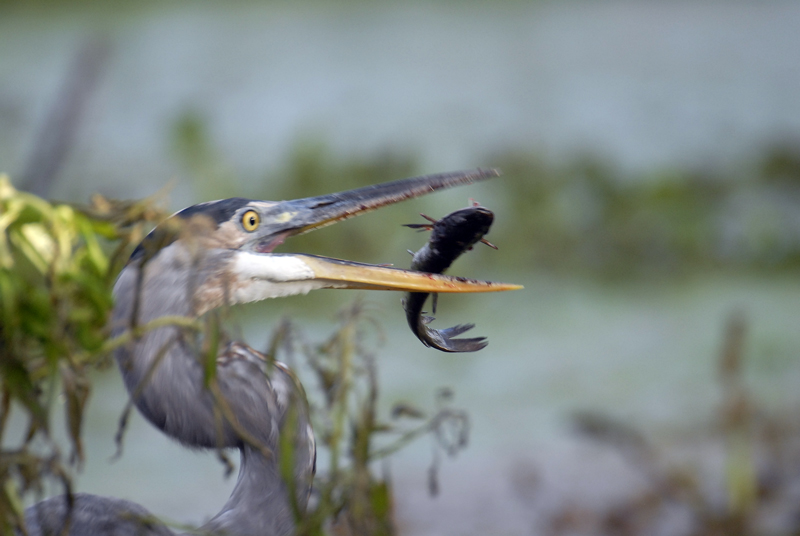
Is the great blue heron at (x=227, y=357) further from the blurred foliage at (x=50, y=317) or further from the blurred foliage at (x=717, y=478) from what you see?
the blurred foliage at (x=717, y=478)

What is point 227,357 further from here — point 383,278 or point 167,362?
point 383,278

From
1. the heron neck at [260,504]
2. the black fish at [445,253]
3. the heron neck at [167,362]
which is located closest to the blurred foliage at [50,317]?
the heron neck at [167,362]

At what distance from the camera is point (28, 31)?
192 cm

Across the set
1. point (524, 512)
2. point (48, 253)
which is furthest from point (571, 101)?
point (48, 253)

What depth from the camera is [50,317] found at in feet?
2.05

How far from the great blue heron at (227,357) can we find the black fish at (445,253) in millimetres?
16

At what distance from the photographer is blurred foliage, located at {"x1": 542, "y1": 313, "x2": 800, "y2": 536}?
5.16 feet

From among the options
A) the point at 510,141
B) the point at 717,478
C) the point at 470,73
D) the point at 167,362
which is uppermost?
the point at 470,73

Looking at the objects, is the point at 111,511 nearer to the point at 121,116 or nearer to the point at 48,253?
the point at 48,253

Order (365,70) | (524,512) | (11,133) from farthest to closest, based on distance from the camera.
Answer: (365,70) → (11,133) → (524,512)

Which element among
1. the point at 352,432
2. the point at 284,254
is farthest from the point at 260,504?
the point at 284,254

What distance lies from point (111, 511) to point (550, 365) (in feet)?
4.58

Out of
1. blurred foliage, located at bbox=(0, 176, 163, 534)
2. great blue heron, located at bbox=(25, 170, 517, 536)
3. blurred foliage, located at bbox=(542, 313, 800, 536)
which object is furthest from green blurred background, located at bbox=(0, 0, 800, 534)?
great blue heron, located at bbox=(25, 170, 517, 536)

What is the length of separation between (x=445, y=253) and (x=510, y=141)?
1.42 metres
